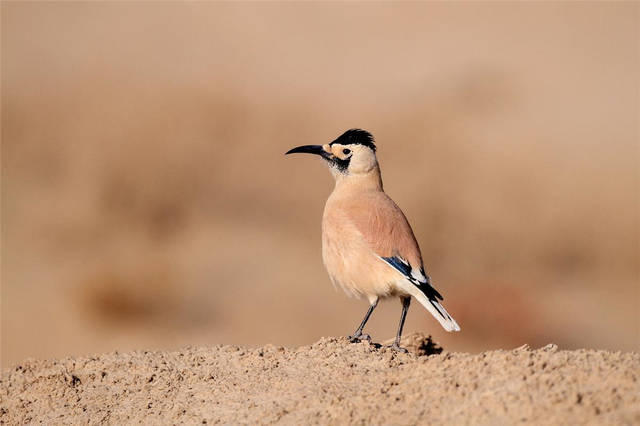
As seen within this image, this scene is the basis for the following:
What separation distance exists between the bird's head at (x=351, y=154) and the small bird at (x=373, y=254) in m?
0.24

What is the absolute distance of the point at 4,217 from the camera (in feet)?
66.0

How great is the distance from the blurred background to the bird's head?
7131 millimetres

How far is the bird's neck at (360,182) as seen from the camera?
8.29 meters

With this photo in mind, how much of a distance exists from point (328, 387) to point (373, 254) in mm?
1826

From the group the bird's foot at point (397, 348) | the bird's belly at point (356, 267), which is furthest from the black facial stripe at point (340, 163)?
the bird's foot at point (397, 348)

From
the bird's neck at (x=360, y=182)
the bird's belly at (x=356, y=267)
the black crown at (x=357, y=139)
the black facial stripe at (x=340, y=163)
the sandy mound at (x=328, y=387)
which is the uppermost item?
the black crown at (x=357, y=139)

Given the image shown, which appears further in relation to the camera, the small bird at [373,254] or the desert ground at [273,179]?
the desert ground at [273,179]

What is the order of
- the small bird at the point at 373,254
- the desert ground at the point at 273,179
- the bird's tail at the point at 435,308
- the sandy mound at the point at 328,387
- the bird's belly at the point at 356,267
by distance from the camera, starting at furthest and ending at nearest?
1. the desert ground at the point at 273,179
2. the bird's belly at the point at 356,267
3. the small bird at the point at 373,254
4. the bird's tail at the point at 435,308
5. the sandy mound at the point at 328,387

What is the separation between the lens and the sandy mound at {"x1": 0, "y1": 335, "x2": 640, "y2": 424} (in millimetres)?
4859

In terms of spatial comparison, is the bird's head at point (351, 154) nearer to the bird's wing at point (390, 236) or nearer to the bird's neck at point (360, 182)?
the bird's neck at point (360, 182)

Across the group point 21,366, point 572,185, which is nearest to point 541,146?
point 572,185

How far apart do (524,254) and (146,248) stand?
313 inches

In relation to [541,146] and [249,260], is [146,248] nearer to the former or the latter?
[249,260]

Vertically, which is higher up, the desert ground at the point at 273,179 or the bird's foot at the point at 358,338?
the desert ground at the point at 273,179
